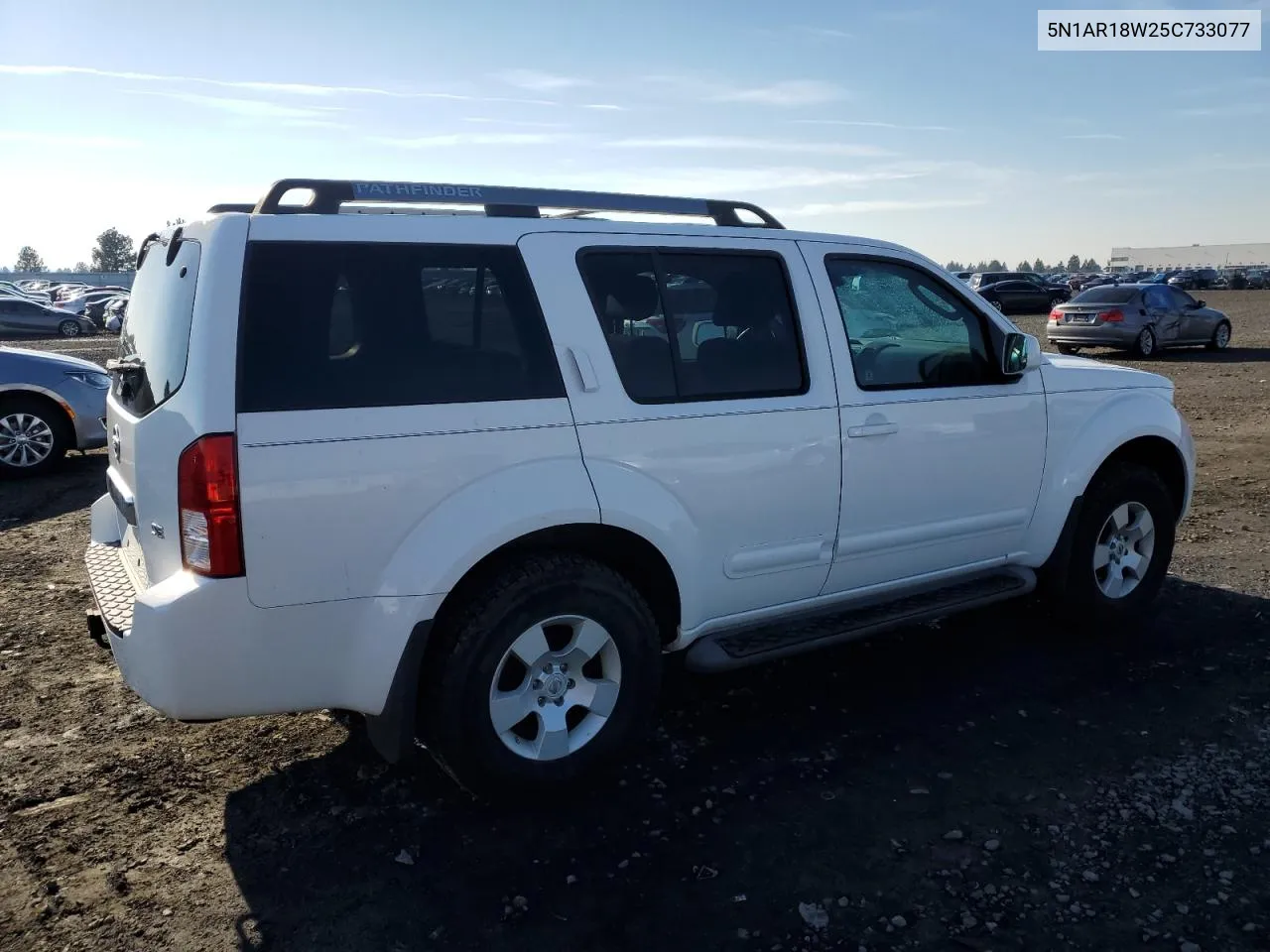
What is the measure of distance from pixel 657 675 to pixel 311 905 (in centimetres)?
137

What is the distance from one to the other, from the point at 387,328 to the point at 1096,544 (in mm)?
3651

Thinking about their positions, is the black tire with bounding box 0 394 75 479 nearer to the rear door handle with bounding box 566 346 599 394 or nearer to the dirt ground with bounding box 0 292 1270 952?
the dirt ground with bounding box 0 292 1270 952

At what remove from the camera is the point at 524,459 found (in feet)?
10.9

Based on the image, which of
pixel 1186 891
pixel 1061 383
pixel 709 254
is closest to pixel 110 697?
pixel 709 254

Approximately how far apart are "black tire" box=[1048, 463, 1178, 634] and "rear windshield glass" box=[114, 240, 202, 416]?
404 centimetres

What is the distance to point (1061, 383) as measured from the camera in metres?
4.78

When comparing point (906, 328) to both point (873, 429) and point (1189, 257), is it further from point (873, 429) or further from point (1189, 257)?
point (1189, 257)

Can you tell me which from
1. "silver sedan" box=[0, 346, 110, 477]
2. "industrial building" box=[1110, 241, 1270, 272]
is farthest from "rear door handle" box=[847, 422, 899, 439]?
"industrial building" box=[1110, 241, 1270, 272]

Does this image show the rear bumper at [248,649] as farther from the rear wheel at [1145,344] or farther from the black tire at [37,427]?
the rear wheel at [1145,344]

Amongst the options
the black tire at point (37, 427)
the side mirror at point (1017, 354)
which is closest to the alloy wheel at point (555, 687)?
the side mirror at point (1017, 354)

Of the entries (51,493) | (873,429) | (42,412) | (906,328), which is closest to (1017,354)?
(906,328)

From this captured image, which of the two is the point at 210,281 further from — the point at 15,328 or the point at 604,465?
the point at 15,328

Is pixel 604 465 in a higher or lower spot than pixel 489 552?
higher

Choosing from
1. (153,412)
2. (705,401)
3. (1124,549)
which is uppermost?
(153,412)
